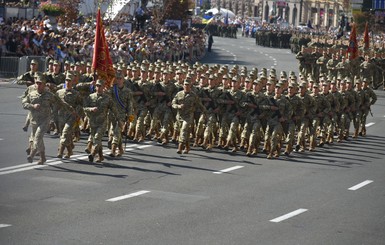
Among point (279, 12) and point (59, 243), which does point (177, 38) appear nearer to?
point (59, 243)

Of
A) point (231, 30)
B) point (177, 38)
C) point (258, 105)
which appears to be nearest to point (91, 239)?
point (258, 105)

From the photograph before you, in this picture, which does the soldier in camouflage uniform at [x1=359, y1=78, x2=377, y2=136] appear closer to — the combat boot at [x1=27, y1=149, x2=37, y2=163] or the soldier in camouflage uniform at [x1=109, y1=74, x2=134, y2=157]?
the soldier in camouflage uniform at [x1=109, y1=74, x2=134, y2=157]

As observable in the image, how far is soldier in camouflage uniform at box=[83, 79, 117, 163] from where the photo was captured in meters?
22.5

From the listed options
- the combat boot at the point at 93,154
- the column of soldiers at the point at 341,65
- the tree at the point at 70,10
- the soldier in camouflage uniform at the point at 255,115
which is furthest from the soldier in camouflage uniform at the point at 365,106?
the tree at the point at 70,10

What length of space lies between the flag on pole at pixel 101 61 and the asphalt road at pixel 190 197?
1587 mm

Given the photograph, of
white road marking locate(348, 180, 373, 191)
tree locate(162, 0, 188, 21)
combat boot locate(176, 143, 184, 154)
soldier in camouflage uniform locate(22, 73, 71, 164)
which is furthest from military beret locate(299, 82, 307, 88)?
tree locate(162, 0, 188, 21)

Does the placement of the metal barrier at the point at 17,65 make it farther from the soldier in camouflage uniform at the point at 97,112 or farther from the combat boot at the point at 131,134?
the soldier in camouflage uniform at the point at 97,112

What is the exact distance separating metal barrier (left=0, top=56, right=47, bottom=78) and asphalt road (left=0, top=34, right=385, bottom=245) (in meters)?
13.5

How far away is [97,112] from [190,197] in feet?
13.0

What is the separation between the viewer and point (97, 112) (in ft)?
74.1

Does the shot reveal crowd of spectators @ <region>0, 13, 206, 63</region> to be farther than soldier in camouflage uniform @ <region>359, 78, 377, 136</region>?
Yes

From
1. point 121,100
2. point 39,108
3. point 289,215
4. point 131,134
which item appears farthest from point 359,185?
point 131,134

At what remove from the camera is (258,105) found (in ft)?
84.7

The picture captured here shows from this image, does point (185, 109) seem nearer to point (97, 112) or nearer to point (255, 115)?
point (255, 115)
